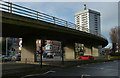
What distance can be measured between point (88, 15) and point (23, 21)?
153 metres

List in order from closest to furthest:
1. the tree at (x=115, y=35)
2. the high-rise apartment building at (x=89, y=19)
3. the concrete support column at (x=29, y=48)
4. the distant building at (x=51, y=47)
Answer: the concrete support column at (x=29, y=48) → the tree at (x=115, y=35) → the distant building at (x=51, y=47) → the high-rise apartment building at (x=89, y=19)

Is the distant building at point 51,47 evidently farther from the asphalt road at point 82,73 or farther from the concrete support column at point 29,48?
the asphalt road at point 82,73

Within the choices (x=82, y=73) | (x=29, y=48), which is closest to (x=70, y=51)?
(x=29, y=48)

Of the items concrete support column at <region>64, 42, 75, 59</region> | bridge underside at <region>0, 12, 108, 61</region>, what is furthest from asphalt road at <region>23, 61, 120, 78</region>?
concrete support column at <region>64, 42, 75, 59</region>

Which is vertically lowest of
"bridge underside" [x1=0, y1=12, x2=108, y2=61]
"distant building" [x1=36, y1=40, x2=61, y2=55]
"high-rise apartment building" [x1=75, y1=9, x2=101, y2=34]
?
"distant building" [x1=36, y1=40, x2=61, y2=55]

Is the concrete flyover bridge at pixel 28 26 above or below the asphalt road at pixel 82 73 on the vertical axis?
above

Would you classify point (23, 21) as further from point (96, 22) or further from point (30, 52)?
point (96, 22)

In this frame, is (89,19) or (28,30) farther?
(89,19)

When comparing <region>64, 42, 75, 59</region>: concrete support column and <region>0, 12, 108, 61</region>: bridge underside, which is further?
<region>64, 42, 75, 59</region>: concrete support column

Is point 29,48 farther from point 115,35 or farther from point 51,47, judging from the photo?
point 51,47

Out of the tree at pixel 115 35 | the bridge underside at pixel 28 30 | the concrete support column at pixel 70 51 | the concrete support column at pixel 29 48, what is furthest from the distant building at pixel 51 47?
the concrete support column at pixel 29 48

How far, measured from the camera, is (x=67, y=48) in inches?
1496

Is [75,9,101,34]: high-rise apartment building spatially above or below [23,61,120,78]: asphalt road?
above

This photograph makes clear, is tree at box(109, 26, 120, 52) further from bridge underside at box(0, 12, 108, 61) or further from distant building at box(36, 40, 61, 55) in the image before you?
distant building at box(36, 40, 61, 55)
